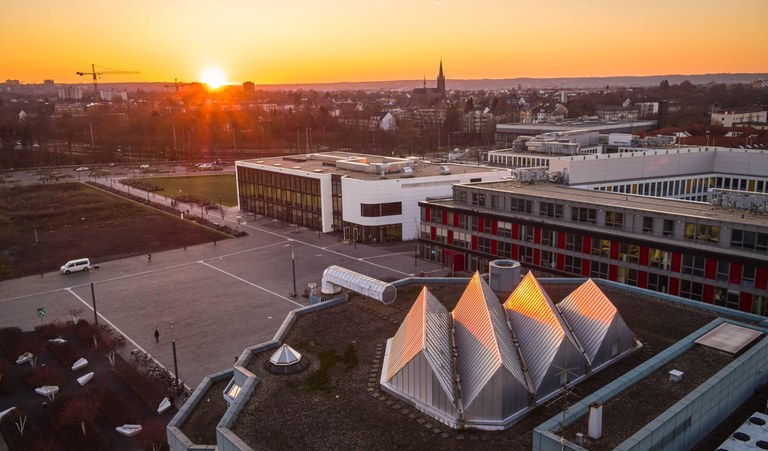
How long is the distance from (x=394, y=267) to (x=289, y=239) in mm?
21969

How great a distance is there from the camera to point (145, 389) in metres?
40.3

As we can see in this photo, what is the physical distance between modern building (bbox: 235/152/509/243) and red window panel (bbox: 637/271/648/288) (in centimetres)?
3666

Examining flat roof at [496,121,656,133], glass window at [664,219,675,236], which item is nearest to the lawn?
glass window at [664,219,675,236]

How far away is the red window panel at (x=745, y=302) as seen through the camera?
136 ft

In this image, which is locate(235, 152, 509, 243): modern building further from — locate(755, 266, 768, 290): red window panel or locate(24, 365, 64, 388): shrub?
locate(755, 266, 768, 290): red window panel

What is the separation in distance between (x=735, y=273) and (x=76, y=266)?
6839 cm

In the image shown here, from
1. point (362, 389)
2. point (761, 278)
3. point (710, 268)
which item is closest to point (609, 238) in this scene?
point (710, 268)

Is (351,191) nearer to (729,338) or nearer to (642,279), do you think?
(642,279)

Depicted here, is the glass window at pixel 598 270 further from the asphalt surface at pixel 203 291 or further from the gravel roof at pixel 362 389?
the asphalt surface at pixel 203 291

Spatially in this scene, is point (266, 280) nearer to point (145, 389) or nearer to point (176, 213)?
point (145, 389)

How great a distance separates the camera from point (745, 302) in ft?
137

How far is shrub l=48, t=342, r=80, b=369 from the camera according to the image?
149 feet

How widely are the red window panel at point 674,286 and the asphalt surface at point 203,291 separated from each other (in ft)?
83.3

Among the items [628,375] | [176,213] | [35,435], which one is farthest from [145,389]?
[176,213]
